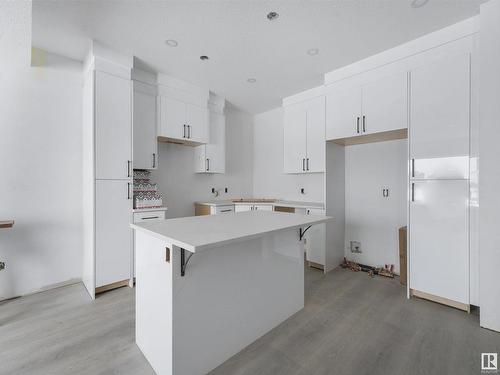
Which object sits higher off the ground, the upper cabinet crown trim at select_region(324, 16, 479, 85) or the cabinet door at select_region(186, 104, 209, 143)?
the upper cabinet crown trim at select_region(324, 16, 479, 85)

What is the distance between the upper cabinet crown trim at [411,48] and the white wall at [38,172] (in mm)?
3419

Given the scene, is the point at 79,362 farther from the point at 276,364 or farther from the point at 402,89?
the point at 402,89

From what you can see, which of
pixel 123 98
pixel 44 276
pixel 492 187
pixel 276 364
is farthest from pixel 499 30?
pixel 44 276

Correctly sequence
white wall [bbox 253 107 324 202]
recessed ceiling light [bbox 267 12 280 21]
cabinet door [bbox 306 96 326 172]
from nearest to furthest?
recessed ceiling light [bbox 267 12 280 21]
cabinet door [bbox 306 96 326 172]
white wall [bbox 253 107 324 202]

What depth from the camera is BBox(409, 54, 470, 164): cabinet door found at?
223cm

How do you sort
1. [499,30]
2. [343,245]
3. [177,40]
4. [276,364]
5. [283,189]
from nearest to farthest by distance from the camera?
[276,364] < [499,30] < [177,40] < [343,245] < [283,189]

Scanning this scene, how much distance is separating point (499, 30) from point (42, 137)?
4.60 metres

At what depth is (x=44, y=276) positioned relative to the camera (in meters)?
2.71

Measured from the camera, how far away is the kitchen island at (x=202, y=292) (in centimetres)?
137

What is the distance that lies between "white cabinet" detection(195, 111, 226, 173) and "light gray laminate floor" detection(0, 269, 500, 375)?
2.21 meters

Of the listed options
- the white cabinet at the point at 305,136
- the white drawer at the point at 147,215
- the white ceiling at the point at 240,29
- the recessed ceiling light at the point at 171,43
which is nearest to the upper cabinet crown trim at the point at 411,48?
the white ceiling at the point at 240,29

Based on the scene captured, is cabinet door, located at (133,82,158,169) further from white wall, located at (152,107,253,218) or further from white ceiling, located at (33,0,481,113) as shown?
white wall, located at (152,107,253,218)

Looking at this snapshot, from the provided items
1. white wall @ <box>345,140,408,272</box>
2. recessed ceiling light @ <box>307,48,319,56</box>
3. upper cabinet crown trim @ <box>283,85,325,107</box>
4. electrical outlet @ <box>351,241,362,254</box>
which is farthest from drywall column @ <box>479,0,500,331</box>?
upper cabinet crown trim @ <box>283,85,325,107</box>

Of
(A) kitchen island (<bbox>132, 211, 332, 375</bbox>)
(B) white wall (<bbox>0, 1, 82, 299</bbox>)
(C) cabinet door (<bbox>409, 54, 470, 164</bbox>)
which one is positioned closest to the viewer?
(A) kitchen island (<bbox>132, 211, 332, 375</bbox>)
